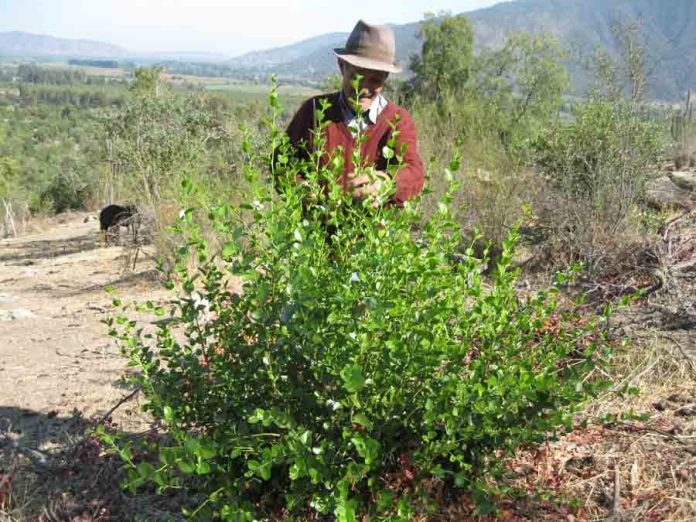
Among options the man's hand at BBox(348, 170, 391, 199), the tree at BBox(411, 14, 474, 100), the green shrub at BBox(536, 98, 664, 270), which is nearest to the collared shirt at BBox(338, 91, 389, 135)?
the man's hand at BBox(348, 170, 391, 199)

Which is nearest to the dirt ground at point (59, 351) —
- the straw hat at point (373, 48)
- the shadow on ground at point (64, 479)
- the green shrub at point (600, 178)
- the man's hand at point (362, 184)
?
the shadow on ground at point (64, 479)

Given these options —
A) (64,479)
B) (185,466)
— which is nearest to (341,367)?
(185,466)

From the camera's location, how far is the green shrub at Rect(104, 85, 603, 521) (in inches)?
68.1

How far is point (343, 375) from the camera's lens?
5.16ft

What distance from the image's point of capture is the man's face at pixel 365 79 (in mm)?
2879

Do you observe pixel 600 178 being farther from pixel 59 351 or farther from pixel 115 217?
pixel 115 217

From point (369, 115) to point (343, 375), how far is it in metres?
1.74

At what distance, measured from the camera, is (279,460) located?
66.4 inches

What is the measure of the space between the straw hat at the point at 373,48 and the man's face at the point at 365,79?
0.06 m

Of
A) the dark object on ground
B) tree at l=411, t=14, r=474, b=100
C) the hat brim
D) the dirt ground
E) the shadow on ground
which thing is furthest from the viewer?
tree at l=411, t=14, r=474, b=100

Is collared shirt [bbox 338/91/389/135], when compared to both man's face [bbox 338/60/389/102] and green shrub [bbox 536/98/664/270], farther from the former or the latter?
green shrub [bbox 536/98/664/270]

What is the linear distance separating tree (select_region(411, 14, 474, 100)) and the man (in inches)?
1279

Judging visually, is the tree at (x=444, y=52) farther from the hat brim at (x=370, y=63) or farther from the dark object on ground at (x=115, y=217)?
the hat brim at (x=370, y=63)

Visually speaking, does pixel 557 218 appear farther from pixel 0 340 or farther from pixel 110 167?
pixel 110 167
